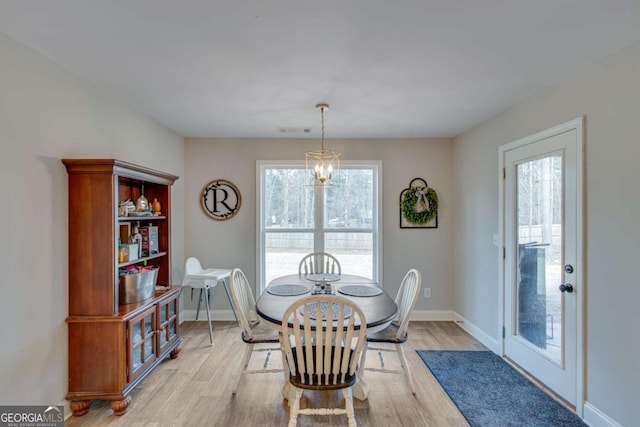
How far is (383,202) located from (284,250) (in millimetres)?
1468

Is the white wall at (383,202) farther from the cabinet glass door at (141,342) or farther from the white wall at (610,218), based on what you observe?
the white wall at (610,218)

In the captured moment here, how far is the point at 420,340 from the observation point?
11.6 feet

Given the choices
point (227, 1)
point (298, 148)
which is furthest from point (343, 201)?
point (227, 1)

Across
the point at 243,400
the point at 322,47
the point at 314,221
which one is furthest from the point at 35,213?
the point at 314,221

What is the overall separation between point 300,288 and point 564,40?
8.21ft

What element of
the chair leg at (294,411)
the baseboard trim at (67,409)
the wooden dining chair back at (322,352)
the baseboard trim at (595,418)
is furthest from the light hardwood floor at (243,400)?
the baseboard trim at (595,418)

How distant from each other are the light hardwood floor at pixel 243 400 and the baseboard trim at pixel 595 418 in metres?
0.80

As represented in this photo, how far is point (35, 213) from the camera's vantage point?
1.98 metres

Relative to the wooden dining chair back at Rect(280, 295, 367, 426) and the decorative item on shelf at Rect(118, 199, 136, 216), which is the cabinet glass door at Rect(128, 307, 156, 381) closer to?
the decorative item on shelf at Rect(118, 199, 136, 216)

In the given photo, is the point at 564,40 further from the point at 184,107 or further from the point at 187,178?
the point at 187,178

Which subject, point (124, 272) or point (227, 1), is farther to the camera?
point (124, 272)

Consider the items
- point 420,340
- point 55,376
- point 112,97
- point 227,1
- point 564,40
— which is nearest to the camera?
point 227,1

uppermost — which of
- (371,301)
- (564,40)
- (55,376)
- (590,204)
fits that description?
(564,40)

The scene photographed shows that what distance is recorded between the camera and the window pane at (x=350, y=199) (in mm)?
4254
